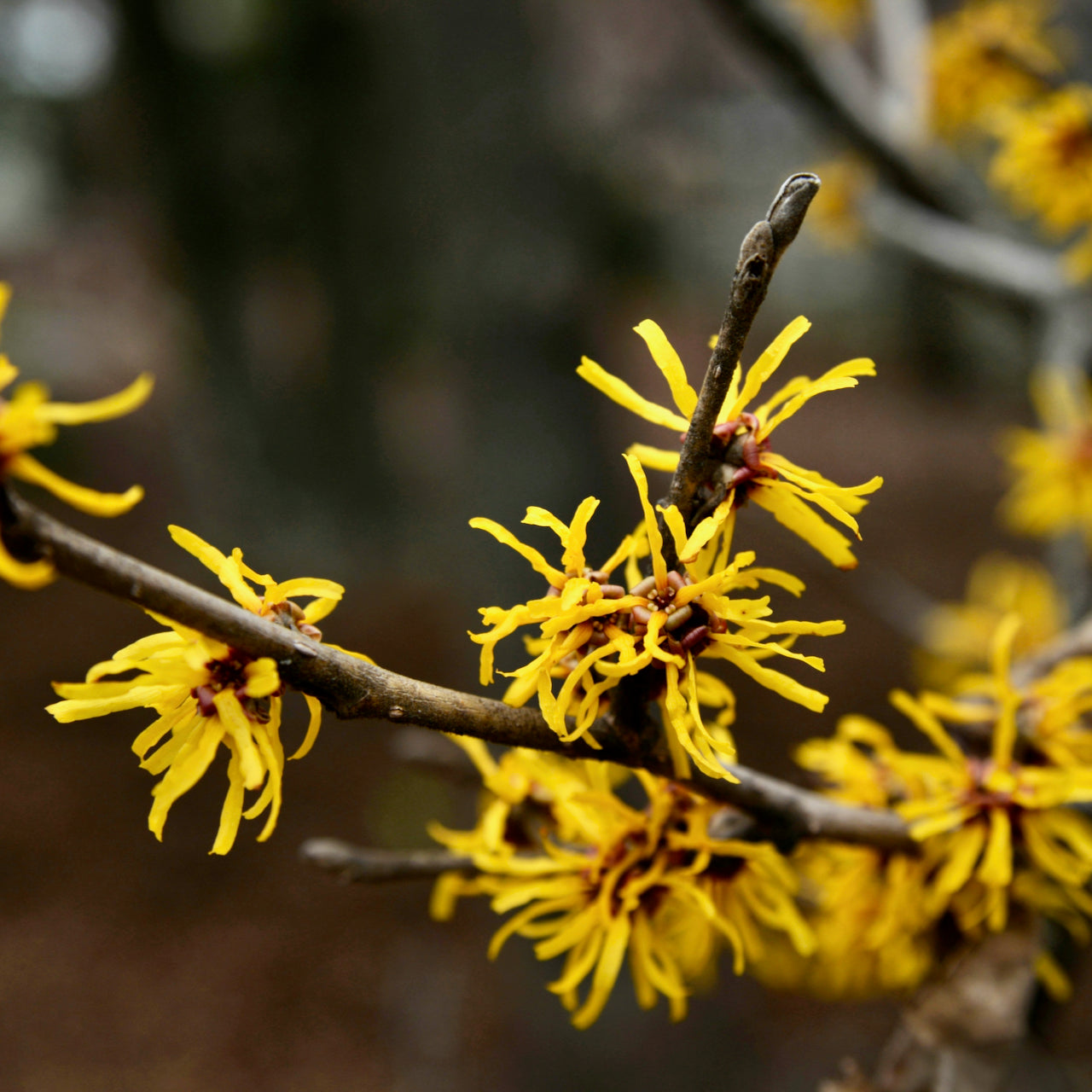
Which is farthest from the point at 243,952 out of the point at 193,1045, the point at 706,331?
the point at 706,331

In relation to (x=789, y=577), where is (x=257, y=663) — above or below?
below

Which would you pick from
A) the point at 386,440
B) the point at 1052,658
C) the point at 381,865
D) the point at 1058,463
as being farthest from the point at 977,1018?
the point at 386,440

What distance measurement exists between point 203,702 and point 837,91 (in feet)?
5.13

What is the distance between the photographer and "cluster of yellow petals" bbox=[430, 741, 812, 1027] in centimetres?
46

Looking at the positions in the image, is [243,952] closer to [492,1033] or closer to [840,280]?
[492,1033]

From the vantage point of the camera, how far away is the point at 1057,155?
3.16ft

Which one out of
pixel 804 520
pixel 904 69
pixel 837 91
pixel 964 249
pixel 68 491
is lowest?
pixel 68 491

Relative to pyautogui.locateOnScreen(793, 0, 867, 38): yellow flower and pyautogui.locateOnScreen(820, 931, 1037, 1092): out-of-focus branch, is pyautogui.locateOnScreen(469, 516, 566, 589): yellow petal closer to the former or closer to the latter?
pyautogui.locateOnScreen(820, 931, 1037, 1092): out-of-focus branch

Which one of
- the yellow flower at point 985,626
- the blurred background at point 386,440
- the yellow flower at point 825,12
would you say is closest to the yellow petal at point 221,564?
the blurred background at point 386,440

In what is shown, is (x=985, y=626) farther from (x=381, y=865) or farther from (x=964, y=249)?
(x=381, y=865)

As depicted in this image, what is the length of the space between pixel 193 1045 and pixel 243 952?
0.88 feet

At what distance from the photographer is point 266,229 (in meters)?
3.64

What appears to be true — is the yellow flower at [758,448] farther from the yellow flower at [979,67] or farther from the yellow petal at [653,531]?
the yellow flower at [979,67]

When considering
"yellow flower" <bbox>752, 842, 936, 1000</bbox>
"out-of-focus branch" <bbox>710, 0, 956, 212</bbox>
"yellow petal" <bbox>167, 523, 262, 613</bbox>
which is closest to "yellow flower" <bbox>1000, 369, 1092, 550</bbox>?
"out-of-focus branch" <bbox>710, 0, 956, 212</bbox>
